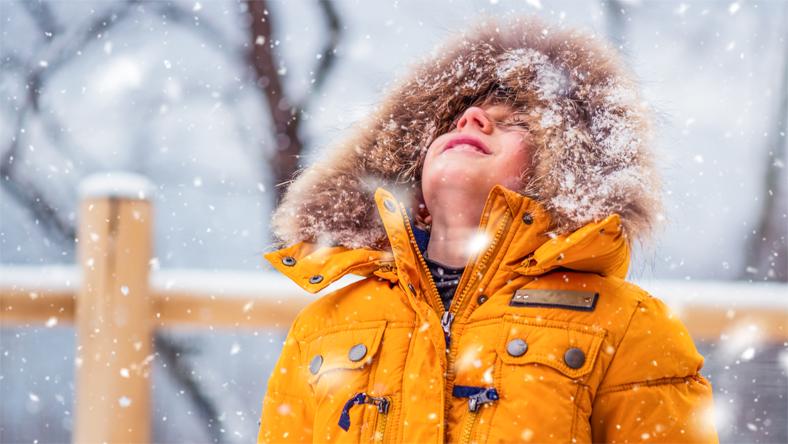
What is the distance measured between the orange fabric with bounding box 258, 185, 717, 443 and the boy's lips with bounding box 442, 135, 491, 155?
0.12m

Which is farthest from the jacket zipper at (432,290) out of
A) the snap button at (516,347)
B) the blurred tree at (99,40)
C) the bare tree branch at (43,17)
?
the bare tree branch at (43,17)

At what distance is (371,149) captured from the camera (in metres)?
1.55

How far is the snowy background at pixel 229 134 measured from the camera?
271cm

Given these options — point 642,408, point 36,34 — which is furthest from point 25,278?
point 36,34

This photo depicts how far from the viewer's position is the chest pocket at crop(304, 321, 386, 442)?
46.6 inches

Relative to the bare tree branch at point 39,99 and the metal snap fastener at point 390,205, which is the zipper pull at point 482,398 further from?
the bare tree branch at point 39,99

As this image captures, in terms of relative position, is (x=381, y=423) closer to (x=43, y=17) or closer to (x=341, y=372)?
(x=341, y=372)

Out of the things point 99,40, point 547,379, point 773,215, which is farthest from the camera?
point 99,40

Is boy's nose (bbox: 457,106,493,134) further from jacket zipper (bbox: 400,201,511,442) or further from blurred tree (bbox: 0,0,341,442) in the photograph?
blurred tree (bbox: 0,0,341,442)

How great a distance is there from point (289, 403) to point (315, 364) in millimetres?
112

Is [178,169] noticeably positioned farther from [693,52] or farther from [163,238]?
[693,52]

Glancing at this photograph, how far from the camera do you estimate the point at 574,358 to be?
109 centimetres

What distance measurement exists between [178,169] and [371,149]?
1.91 meters

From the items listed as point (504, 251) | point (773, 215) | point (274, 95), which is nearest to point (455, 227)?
point (504, 251)
